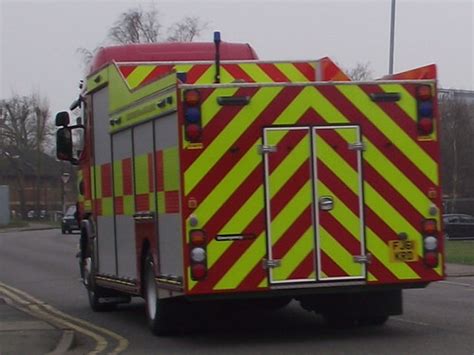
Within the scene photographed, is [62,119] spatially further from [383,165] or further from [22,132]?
[22,132]

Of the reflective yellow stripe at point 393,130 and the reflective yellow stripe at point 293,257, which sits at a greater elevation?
the reflective yellow stripe at point 393,130

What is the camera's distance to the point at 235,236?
11.8 m

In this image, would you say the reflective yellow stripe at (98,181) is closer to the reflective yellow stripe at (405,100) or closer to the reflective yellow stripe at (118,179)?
the reflective yellow stripe at (118,179)

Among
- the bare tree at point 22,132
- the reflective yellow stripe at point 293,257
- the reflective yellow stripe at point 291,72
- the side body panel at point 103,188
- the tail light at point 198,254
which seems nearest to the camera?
the tail light at point 198,254

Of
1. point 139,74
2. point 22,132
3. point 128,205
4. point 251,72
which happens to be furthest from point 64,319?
point 22,132

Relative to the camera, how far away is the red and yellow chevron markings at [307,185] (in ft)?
38.7

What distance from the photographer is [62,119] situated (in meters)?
16.4

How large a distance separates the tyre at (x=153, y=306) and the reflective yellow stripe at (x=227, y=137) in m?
1.72

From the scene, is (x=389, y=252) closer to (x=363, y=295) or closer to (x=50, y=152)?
(x=363, y=295)

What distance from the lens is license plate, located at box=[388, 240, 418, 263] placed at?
39.6 feet

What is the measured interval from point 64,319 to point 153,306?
134 inches

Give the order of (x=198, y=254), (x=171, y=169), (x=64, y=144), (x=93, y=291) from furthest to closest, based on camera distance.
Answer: (x=93, y=291), (x=64, y=144), (x=171, y=169), (x=198, y=254)

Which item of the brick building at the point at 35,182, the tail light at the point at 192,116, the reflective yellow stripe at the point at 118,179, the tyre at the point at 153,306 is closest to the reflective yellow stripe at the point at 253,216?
the tail light at the point at 192,116

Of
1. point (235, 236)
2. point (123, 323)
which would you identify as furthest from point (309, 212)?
point (123, 323)
